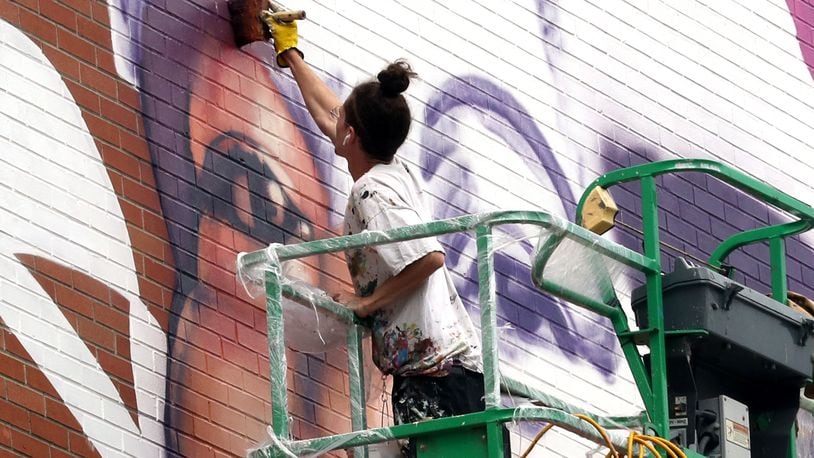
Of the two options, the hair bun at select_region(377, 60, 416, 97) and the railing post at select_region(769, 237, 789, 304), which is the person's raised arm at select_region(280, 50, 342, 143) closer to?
the hair bun at select_region(377, 60, 416, 97)

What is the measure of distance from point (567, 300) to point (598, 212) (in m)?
0.39

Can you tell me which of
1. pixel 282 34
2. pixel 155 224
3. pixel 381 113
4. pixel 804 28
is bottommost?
pixel 381 113

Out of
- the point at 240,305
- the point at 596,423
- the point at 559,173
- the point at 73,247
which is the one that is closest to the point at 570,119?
the point at 559,173

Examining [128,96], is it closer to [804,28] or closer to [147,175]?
[147,175]

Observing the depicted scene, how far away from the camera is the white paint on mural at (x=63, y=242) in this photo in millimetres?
7176

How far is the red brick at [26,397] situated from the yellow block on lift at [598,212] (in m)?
2.23

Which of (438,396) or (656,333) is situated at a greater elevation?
(656,333)

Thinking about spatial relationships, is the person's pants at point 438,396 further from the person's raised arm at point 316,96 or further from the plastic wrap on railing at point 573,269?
the person's raised arm at point 316,96

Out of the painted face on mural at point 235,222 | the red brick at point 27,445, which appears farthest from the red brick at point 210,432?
the red brick at point 27,445

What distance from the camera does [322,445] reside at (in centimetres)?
598

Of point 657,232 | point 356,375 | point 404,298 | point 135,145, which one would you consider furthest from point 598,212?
point 135,145

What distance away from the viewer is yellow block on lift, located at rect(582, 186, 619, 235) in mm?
6602

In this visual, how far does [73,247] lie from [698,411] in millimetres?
2617

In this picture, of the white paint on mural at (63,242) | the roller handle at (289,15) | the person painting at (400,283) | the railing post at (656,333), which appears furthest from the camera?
the roller handle at (289,15)
